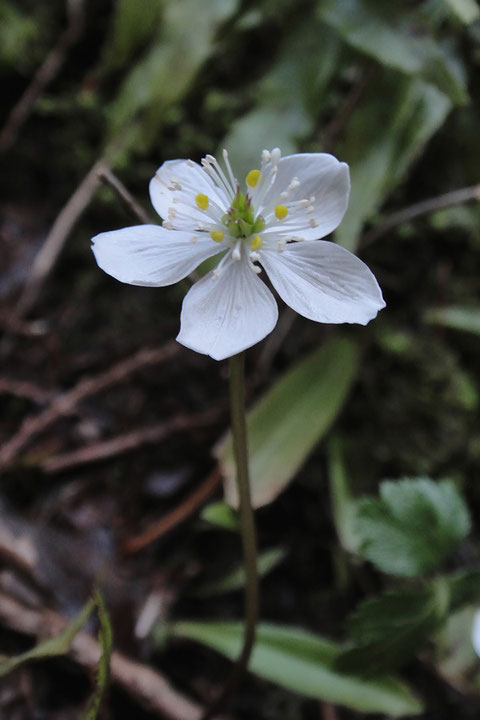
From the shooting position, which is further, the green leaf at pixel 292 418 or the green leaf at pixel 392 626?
the green leaf at pixel 292 418

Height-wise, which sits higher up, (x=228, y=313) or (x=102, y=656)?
(x=228, y=313)

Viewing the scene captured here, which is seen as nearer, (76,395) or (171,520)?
(171,520)

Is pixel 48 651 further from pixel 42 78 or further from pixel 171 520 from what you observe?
pixel 42 78

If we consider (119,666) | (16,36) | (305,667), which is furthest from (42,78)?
(305,667)

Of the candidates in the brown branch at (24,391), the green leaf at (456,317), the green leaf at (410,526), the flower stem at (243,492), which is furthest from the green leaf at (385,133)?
the brown branch at (24,391)

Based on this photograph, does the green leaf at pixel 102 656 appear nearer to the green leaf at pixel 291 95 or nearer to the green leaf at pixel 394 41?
the green leaf at pixel 291 95

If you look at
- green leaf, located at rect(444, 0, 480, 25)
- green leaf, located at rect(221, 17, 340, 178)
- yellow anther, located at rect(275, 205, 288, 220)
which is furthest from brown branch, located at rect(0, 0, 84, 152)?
yellow anther, located at rect(275, 205, 288, 220)

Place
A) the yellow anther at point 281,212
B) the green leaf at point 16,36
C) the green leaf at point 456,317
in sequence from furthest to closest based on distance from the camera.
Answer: the green leaf at point 16,36 → the green leaf at point 456,317 → the yellow anther at point 281,212
